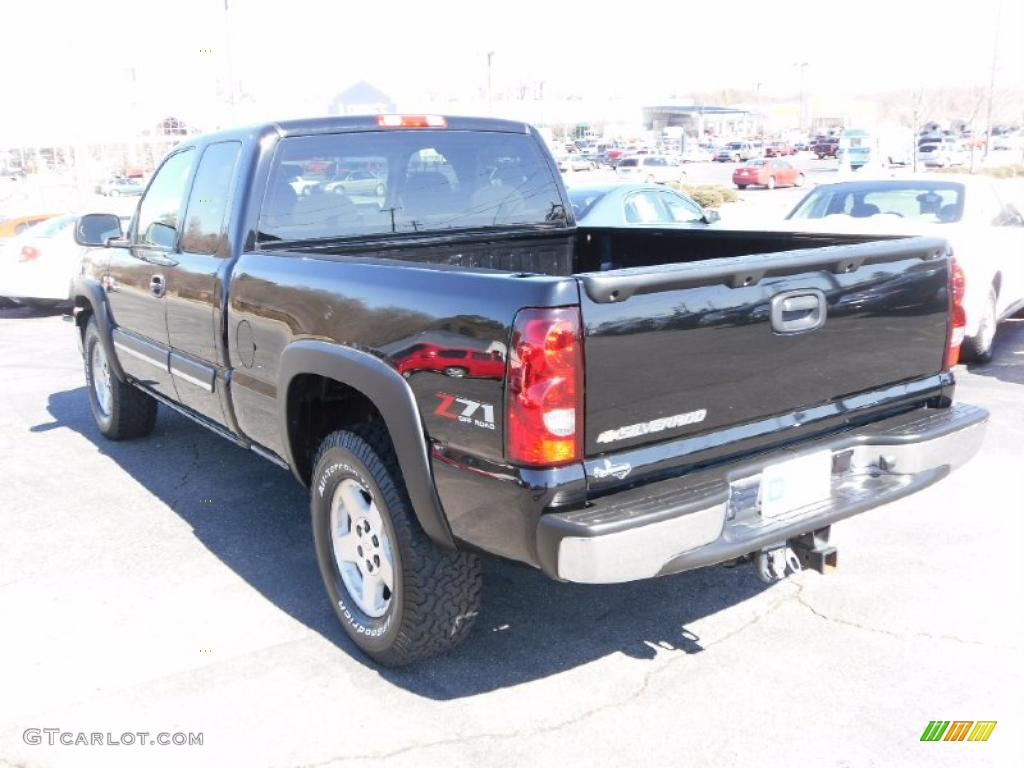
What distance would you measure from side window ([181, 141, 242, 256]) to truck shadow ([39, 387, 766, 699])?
1.44 m

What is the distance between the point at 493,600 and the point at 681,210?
789 centimetres

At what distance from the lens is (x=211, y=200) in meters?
4.65

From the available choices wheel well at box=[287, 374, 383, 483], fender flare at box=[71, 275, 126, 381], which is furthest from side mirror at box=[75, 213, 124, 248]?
wheel well at box=[287, 374, 383, 483]

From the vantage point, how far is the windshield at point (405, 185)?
4363 millimetres

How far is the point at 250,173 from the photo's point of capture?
4254 millimetres

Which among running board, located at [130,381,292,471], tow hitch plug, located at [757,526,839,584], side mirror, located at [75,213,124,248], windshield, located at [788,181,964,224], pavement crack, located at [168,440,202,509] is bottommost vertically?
pavement crack, located at [168,440,202,509]

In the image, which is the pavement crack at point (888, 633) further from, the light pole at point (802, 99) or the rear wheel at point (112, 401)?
the light pole at point (802, 99)

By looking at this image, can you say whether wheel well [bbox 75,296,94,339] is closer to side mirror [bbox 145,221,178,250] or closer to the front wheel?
side mirror [bbox 145,221,178,250]

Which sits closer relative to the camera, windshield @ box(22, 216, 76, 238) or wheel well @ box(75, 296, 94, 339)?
wheel well @ box(75, 296, 94, 339)

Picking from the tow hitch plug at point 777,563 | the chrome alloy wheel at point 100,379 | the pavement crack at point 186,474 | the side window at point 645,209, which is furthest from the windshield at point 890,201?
the chrome alloy wheel at point 100,379

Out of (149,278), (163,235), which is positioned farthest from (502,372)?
(149,278)

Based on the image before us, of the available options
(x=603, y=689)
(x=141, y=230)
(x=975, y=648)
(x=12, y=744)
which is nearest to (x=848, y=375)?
(x=975, y=648)

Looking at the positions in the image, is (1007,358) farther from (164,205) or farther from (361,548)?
(164,205)

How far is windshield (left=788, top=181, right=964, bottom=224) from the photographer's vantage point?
816cm
